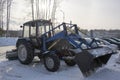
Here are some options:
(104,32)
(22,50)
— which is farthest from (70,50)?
(104,32)

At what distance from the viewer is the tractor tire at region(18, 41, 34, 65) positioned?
10305 mm

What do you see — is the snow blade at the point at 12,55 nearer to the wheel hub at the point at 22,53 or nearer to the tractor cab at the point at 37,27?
the wheel hub at the point at 22,53

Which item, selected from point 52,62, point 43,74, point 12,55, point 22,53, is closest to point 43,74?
point 43,74

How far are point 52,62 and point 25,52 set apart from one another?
83.3 inches

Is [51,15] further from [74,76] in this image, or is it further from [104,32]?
[74,76]

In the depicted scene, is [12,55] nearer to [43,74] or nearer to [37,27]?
[37,27]

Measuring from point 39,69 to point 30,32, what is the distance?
2.25 m

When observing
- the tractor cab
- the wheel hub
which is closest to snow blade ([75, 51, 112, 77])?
the tractor cab

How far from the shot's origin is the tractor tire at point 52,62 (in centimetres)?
895

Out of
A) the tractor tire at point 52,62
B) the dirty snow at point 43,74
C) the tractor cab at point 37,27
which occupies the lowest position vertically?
the dirty snow at point 43,74

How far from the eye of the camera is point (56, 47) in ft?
34.1

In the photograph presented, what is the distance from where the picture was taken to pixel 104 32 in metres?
35.2

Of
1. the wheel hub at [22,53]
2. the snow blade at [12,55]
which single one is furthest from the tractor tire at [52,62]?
the snow blade at [12,55]

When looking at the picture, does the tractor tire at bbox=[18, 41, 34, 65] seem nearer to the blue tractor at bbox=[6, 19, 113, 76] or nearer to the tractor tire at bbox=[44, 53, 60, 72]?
the blue tractor at bbox=[6, 19, 113, 76]
